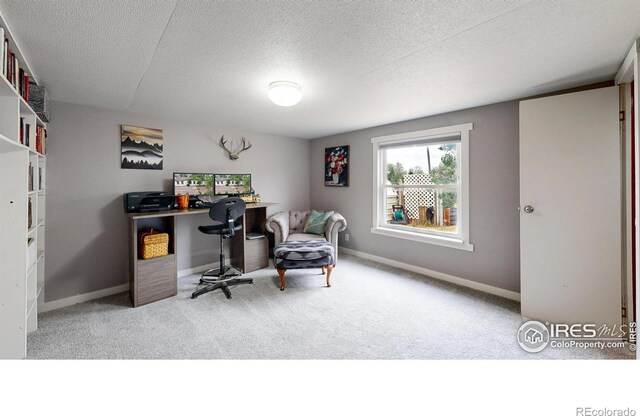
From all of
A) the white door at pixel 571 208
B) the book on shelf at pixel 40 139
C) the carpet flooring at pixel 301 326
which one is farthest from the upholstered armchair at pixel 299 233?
the book on shelf at pixel 40 139

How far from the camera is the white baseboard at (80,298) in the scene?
98.7 inches

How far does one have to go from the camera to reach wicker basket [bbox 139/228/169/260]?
2682 mm

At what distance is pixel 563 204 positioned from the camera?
212 cm

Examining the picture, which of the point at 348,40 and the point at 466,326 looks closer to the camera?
the point at 348,40

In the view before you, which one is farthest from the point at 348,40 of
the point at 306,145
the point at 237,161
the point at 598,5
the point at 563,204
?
the point at 306,145

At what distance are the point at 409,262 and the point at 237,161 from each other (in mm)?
2981

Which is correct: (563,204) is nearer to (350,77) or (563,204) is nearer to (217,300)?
(350,77)

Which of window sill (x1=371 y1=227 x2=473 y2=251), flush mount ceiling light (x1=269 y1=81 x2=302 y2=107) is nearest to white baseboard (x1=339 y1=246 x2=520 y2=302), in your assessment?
window sill (x1=371 y1=227 x2=473 y2=251)

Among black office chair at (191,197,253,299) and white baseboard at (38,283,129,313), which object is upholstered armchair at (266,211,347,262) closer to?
black office chair at (191,197,253,299)

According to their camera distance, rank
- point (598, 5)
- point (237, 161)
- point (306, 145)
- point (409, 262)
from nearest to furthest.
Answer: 1. point (598, 5)
2. point (409, 262)
3. point (237, 161)
4. point (306, 145)

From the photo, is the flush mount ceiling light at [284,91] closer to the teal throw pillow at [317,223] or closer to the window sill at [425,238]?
the teal throw pillow at [317,223]

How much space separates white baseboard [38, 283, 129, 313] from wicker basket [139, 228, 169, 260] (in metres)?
0.70

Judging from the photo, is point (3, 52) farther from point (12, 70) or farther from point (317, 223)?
point (317, 223)

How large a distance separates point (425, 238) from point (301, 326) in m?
2.08
